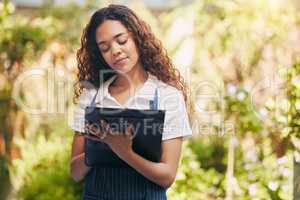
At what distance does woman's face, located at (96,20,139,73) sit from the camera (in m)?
2.32

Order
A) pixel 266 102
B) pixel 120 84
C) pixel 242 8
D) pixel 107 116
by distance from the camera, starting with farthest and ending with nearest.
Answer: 1. pixel 242 8
2. pixel 266 102
3. pixel 120 84
4. pixel 107 116

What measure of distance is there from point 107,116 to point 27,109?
1.11 meters

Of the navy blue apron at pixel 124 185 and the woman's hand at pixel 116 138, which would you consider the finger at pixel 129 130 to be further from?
the navy blue apron at pixel 124 185

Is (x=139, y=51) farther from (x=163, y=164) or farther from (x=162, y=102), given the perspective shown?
(x=163, y=164)

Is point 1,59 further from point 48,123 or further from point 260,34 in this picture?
point 260,34

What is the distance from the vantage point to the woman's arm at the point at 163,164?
2227 millimetres

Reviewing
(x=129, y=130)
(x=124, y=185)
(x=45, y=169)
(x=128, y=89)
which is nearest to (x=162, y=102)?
(x=128, y=89)

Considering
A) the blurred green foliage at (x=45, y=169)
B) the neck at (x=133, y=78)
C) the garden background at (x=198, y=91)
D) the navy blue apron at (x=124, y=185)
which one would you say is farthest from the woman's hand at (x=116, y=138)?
the blurred green foliage at (x=45, y=169)

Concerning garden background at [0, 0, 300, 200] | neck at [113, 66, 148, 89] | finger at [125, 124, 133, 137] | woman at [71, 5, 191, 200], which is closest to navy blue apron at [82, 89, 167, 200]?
woman at [71, 5, 191, 200]

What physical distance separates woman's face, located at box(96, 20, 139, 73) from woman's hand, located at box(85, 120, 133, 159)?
1.06 ft

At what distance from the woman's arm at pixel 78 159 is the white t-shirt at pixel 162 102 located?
1.8 inches

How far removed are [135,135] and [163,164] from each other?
0.59 feet

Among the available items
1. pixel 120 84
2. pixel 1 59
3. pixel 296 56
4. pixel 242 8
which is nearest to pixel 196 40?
pixel 242 8

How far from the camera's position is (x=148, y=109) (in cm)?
233
